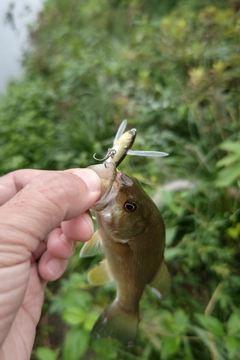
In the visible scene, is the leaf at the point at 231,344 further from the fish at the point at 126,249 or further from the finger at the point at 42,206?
the finger at the point at 42,206

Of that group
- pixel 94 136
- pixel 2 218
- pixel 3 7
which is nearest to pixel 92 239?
pixel 2 218

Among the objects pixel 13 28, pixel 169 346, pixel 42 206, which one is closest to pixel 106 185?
pixel 42 206

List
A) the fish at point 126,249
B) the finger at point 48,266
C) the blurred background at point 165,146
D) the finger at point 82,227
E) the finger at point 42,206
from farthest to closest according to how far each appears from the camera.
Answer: the blurred background at point 165,146 < the finger at point 48,266 < the finger at point 82,227 < the fish at point 126,249 < the finger at point 42,206

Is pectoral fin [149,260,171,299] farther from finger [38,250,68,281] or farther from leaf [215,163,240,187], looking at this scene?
leaf [215,163,240,187]

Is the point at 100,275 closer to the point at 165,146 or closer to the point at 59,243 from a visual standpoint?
the point at 59,243

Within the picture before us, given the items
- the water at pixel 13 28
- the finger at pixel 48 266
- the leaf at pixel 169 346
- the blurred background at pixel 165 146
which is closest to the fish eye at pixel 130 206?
the finger at pixel 48 266

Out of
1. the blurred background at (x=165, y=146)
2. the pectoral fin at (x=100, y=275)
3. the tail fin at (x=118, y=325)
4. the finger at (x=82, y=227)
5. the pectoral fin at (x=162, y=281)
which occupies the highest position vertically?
the finger at (x=82, y=227)
